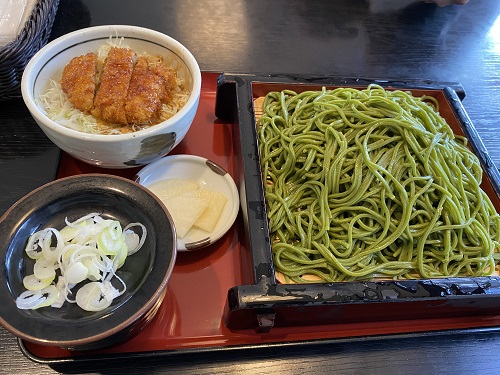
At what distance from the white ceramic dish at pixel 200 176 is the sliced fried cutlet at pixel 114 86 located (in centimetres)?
22

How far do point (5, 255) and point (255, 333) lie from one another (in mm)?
767

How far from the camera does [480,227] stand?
1539 millimetres

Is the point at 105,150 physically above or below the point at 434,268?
above

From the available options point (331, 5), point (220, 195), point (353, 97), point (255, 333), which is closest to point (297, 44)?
point (331, 5)

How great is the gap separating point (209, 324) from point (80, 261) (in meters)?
0.46

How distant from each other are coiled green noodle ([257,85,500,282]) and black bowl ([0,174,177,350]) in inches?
17.1

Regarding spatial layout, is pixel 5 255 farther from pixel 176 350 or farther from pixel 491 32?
pixel 491 32

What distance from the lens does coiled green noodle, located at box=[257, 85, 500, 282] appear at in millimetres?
1469

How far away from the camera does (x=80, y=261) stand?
45.8 inches

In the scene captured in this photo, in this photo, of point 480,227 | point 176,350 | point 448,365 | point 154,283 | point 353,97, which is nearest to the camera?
point 154,283

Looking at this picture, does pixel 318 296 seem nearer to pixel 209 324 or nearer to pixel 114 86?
pixel 209 324

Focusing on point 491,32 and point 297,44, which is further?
point 491,32

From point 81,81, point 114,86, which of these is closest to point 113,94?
point 114,86

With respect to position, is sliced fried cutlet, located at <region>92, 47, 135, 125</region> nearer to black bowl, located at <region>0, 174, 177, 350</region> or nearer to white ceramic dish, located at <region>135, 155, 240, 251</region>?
white ceramic dish, located at <region>135, 155, 240, 251</region>
